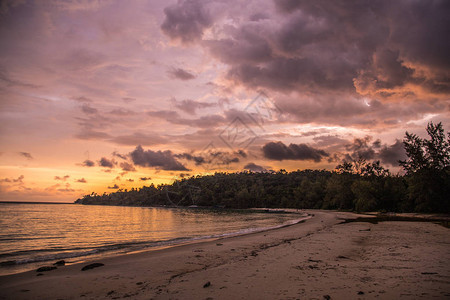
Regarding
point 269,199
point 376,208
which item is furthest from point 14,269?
point 269,199

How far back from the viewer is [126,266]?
1230 centimetres

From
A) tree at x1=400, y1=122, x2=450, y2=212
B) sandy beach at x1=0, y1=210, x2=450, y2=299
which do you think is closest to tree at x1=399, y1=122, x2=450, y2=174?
tree at x1=400, y1=122, x2=450, y2=212

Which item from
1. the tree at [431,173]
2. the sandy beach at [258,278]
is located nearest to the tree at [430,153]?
the tree at [431,173]

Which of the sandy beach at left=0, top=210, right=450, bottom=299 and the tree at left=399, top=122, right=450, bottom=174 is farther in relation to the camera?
the tree at left=399, top=122, right=450, bottom=174

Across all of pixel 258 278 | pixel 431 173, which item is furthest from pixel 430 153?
pixel 258 278

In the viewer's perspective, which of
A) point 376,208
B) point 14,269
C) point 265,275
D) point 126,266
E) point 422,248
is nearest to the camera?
point 265,275

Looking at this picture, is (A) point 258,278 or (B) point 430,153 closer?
(A) point 258,278

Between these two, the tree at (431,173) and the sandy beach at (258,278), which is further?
the tree at (431,173)

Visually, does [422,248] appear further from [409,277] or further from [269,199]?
[269,199]

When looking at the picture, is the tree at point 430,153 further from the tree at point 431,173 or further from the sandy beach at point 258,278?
the sandy beach at point 258,278

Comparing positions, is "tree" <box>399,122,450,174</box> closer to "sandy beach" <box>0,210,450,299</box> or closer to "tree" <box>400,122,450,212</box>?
"tree" <box>400,122,450,212</box>

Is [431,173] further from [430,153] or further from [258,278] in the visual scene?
[258,278]

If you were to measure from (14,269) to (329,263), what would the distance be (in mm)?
16377

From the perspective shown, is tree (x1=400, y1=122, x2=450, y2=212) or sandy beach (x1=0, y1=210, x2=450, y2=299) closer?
sandy beach (x1=0, y1=210, x2=450, y2=299)
